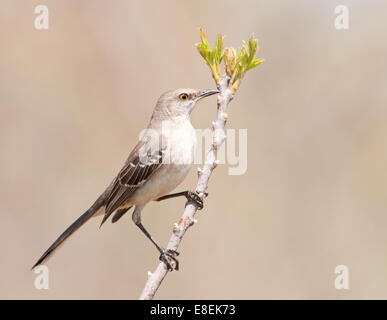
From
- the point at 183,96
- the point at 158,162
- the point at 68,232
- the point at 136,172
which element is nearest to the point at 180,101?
the point at 183,96

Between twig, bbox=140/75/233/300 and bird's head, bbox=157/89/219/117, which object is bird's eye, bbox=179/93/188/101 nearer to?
bird's head, bbox=157/89/219/117

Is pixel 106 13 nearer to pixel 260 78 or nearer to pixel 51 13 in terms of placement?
pixel 51 13

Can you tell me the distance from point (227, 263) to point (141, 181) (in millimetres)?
3469

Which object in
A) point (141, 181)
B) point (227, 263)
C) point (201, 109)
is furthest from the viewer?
point (201, 109)

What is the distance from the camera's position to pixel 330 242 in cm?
878

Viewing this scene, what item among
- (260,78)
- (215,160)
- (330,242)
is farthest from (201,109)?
(215,160)

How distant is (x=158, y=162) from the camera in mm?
5582

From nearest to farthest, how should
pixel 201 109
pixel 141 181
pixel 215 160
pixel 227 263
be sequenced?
pixel 215 160 < pixel 141 181 < pixel 227 263 < pixel 201 109

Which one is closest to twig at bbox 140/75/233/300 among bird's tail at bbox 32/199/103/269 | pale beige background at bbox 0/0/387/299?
bird's tail at bbox 32/199/103/269

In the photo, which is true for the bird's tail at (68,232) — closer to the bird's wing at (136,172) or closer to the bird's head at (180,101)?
the bird's wing at (136,172)

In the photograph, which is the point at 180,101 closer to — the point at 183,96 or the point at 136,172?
the point at 183,96

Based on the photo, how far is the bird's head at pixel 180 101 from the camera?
580cm

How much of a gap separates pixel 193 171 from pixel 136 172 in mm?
3053

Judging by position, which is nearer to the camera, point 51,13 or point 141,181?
point 141,181
